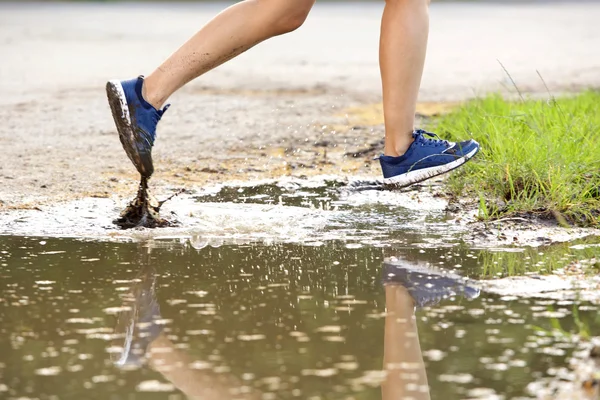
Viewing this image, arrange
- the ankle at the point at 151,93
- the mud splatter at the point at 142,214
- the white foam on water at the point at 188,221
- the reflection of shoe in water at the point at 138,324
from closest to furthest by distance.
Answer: the reflection of shoe in water at the point at 138,324
the white foam on water at the point at 188,221
the mud splatter at the point at 142,214
the ankle at the point at 151,93

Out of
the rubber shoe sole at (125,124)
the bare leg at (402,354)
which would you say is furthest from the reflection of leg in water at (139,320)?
the rubber shoe sole at (125,124)

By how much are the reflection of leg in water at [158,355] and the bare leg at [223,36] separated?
105 centimetres

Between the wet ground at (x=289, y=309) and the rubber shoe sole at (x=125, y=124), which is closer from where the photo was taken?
the wet ground at (x=289, y=309)

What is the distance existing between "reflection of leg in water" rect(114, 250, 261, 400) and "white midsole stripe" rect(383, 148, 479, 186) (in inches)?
50.9

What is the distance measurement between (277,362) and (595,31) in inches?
390

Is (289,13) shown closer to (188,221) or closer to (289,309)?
(188,221)

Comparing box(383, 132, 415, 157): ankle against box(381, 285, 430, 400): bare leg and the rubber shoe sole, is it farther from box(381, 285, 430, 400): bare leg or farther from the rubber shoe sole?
box(381, 285, 430, 400): bare leg

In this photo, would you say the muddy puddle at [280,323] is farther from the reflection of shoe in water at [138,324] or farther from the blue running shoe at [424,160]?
the blue running shoe at [424,160]

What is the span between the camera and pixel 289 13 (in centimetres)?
343

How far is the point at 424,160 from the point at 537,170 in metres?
0.37

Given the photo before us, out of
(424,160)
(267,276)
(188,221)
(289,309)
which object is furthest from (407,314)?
(424,160)

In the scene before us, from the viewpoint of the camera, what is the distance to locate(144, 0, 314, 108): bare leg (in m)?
3.41

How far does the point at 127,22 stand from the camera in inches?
521

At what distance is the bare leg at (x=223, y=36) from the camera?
3414 mm
